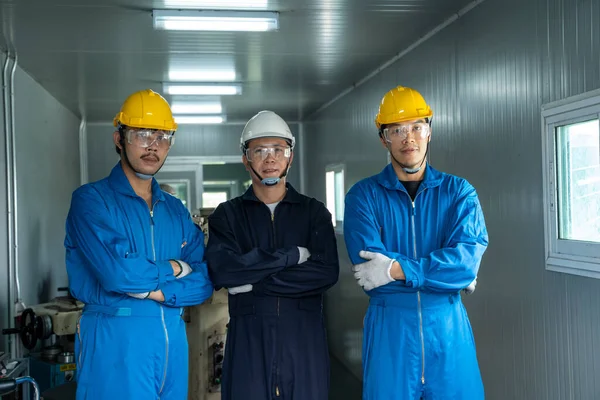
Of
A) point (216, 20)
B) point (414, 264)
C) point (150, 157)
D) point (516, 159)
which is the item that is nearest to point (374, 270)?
point (414, 264)

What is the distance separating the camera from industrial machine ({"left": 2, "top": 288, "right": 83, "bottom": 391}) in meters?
3.96

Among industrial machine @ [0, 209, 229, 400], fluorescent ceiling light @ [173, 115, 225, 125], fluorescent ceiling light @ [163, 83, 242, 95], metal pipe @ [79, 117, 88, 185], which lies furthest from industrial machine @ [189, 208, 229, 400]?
metal pipe @ [79, 117, 88, 185]

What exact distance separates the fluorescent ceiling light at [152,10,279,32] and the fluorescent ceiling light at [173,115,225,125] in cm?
416

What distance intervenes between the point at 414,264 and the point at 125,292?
1.06 m

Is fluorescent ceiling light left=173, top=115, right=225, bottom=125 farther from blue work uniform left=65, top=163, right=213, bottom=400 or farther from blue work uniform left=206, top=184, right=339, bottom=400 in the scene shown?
blue work uniform left=206, top=184, right=339, bottom=400

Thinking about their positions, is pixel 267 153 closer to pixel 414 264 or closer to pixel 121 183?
pixel 121 183

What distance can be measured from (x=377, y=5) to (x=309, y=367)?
226 cm

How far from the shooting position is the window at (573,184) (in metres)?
2.49

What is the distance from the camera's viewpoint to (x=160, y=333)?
2.33 meters

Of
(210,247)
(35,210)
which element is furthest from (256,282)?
(35,210)

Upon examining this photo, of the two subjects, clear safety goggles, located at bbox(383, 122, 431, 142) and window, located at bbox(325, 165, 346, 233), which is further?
window, located at bbox(325, 165, 346, 233)

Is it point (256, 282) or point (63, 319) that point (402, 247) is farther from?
point (63, 319)

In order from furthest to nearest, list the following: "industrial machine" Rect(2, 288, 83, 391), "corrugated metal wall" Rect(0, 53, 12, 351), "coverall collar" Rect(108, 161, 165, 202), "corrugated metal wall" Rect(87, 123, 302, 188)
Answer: "corrugated metal wall" Rect(87, 123, 302, 188) < "corrugated metal wall" Rect(0, 53, 12, 351) < "industrial machine" Rect(2, 288, 83, 391) < "coverall collar" Rect(108, 161, 165, 202)

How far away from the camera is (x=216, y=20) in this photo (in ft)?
12.4
